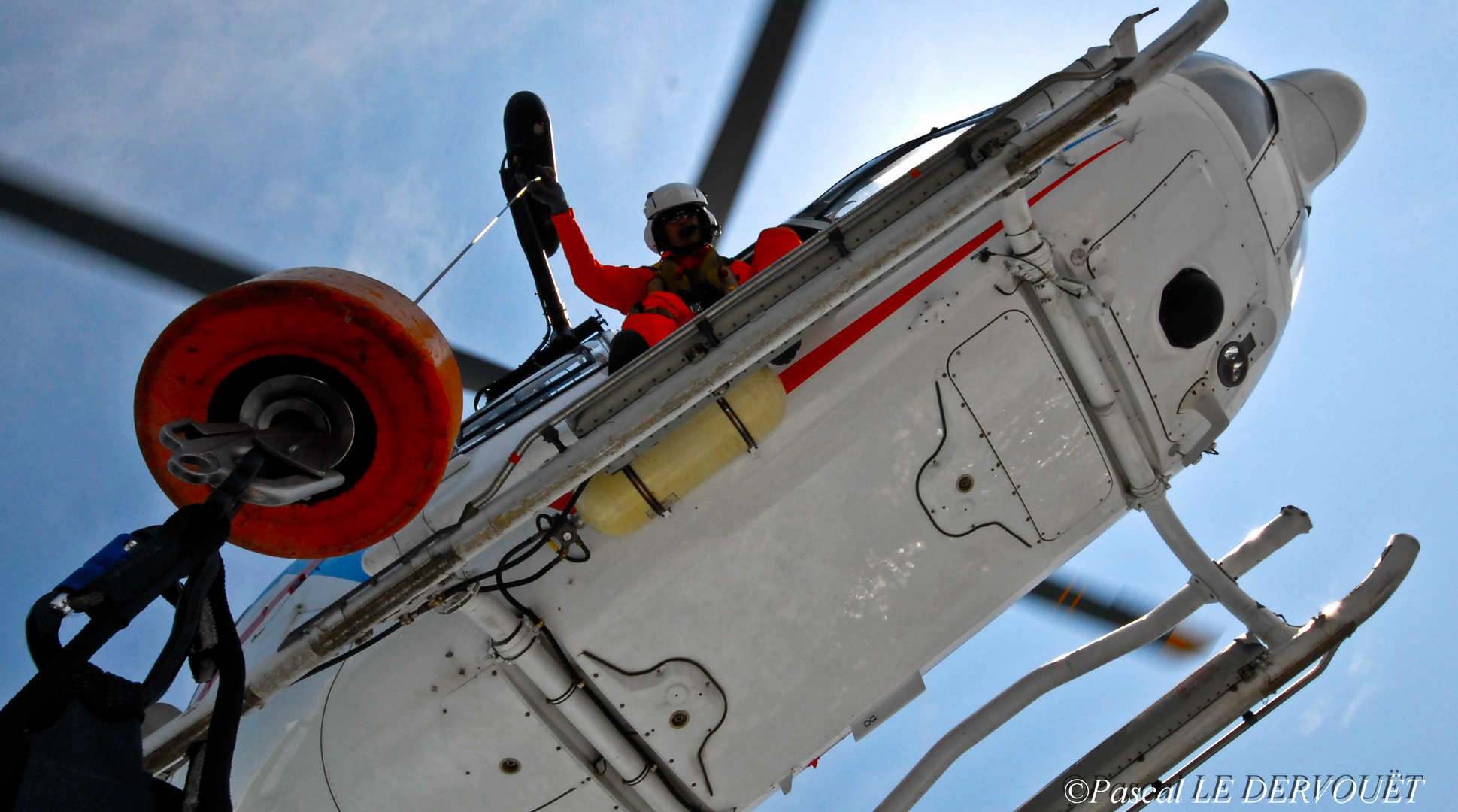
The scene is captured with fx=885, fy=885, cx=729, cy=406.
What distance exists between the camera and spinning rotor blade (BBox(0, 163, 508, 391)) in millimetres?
2781

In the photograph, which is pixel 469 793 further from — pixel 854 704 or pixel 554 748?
pixel 854 704

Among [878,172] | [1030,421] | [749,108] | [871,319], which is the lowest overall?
[1030,421]

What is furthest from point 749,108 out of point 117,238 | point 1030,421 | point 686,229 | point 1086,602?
point 1086,602

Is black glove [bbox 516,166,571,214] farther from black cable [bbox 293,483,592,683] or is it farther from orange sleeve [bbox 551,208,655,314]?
black cable [bbox 293,483,592,683]

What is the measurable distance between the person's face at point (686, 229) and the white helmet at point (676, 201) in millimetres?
48

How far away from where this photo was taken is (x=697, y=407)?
336cm

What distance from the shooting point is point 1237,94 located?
A: 13.6 feet

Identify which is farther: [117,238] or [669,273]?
[669,273]

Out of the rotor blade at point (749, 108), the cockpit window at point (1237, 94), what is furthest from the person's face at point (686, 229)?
the cockpit window at point (1237, 94)

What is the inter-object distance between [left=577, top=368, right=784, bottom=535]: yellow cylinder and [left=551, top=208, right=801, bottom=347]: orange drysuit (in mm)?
678

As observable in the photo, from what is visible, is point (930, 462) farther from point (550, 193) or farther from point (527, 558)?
point (550, 193)

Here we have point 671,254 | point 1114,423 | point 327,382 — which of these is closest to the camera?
point 327,382

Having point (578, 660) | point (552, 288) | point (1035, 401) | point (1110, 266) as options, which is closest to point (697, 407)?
point (578, 660)

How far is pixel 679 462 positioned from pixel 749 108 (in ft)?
4.78
